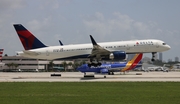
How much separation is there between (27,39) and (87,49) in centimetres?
1178

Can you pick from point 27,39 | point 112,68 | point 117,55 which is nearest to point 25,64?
point 112,68

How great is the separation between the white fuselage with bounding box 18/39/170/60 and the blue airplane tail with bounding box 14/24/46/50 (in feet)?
4.03

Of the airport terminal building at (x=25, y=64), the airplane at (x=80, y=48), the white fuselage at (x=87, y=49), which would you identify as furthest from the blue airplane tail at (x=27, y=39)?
the airport terminal building at (x=25, y=64)

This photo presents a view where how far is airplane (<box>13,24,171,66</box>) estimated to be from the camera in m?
57.5

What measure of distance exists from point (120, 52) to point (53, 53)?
13045 mm

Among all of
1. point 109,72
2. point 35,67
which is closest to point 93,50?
point 109,72

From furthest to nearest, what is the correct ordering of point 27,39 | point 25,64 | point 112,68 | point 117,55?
point 25,64, point 112,68, point 27,39, point 117,55

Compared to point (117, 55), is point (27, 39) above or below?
above

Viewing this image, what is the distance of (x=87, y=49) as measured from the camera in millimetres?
59000

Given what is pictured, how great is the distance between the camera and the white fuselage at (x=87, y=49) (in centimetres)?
5756

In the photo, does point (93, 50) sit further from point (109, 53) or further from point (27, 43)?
point (27, 43)

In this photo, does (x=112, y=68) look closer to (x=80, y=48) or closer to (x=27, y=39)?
(x=80, y=48)

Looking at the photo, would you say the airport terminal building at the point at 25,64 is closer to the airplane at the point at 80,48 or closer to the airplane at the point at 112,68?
the airplane at the point at 112,68

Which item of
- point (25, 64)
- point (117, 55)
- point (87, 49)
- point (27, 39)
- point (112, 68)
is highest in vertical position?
point (27, 39)
